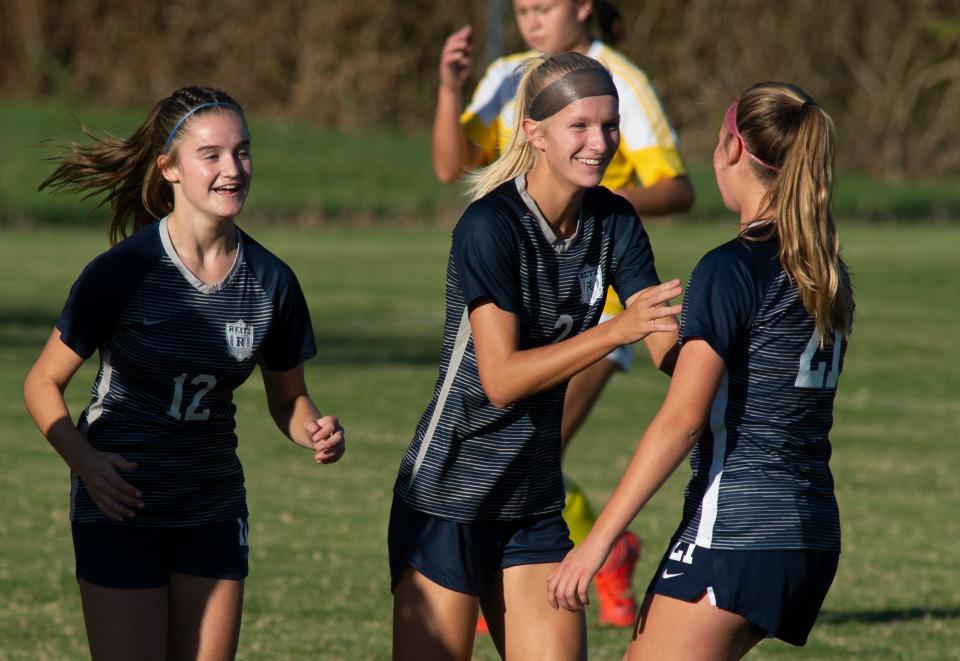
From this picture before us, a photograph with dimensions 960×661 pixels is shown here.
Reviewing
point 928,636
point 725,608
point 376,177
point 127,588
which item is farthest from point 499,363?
point 376,177

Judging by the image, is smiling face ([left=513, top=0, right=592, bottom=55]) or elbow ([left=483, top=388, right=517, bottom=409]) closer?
elbow ([left=483, top=388, right=517, bottom=409])

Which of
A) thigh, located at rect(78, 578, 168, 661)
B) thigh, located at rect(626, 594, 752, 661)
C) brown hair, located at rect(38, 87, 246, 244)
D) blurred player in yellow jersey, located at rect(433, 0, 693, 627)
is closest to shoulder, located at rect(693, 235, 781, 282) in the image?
thigh, located at rect(626, 594, 752, 661)

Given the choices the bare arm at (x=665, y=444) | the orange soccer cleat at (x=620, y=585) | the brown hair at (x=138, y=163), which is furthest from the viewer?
the orange soccer cleat at (x=620, y=585)

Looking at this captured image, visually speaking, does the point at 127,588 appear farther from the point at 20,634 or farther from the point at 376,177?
the point at 376,177

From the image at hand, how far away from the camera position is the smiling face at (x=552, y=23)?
19.1 feet

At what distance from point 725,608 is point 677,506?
5.02 meters

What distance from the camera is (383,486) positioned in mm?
9000

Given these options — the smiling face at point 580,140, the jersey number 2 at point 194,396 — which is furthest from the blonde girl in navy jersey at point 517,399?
the jersey number 2 at point 194,396

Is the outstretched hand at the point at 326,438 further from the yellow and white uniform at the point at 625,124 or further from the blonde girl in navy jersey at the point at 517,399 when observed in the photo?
the yellow and white uniform at the point at 625,124

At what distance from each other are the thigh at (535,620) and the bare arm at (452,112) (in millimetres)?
1943

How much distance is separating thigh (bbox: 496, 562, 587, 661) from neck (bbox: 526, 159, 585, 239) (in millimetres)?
827

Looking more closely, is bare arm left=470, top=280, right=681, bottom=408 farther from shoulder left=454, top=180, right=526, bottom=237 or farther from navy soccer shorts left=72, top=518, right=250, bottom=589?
navy soccer shorts left=72, top=518, right=250, bottom=589

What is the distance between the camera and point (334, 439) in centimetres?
417

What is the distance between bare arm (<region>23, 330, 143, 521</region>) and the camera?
4004 millimetres
